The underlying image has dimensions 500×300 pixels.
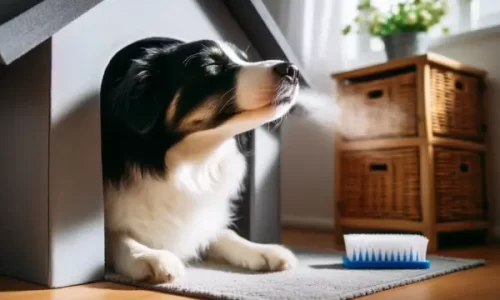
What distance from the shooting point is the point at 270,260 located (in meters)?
1.38

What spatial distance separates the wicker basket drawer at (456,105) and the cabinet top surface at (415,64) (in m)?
0.02

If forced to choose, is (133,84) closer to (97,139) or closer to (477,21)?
(97,139)

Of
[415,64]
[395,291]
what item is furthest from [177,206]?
[415,64]

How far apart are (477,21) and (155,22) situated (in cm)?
139

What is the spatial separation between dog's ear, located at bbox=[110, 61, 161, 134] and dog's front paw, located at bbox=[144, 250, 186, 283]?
11.7 inches

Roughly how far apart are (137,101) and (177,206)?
0.27m

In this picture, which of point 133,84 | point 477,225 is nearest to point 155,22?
point 133,84

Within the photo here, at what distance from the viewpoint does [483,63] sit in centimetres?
222

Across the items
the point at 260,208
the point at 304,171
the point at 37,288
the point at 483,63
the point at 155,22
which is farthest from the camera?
the point at 304,171

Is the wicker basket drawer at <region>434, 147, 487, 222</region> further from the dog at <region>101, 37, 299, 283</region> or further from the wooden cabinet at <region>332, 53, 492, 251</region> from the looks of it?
the dog at <region>101, 37, 299, 283</region>

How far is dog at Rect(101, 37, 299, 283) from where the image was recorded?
1335 mm

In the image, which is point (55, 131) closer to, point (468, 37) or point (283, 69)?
point (283, 69)

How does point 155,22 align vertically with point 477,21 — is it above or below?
below

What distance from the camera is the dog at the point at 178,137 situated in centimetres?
133
